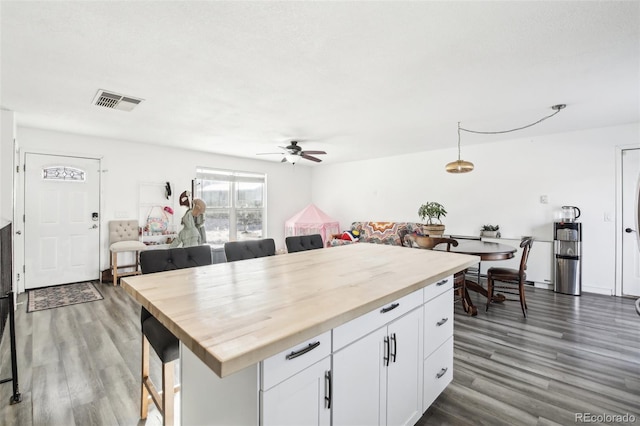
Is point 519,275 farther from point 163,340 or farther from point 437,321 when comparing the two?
point 163,340

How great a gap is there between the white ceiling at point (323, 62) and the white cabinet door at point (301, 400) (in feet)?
6.38

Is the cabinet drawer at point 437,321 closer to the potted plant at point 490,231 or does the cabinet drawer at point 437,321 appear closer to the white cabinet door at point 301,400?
the white cabinet door at point 301,400

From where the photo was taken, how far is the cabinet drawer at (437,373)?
173cm

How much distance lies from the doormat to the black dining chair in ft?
10.3

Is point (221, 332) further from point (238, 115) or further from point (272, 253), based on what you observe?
point (238, 115)

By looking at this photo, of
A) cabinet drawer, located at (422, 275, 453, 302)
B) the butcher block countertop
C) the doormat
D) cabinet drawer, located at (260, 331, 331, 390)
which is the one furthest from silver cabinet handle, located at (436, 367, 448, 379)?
the doormat

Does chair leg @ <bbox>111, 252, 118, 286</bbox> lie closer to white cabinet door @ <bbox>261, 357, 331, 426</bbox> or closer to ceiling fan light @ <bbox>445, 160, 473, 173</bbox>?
white cabinet door @ <bbox>261, 357, 331, 426</bbox>

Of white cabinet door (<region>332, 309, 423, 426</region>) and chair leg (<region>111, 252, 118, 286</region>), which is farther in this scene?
chair leg (<region>111, 252, 118, 286</region>)

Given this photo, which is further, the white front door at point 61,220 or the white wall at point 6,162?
the white front door at point 61,220

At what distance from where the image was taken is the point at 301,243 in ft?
9.88

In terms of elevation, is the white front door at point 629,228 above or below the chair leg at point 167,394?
above

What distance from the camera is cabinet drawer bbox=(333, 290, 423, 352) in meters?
1.13

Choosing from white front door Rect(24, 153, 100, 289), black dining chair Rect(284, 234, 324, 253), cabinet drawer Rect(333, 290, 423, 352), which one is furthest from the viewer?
white front door Rect(24, 153, 100, 289)

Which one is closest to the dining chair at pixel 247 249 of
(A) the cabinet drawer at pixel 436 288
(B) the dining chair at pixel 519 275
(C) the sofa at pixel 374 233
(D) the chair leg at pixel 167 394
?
(D) the chair leg at pixel 167 394
